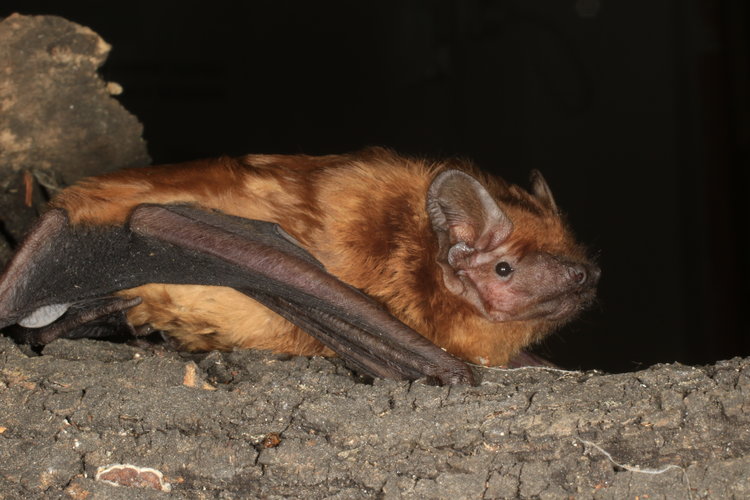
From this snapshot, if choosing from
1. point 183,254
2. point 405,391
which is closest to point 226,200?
point 183,254

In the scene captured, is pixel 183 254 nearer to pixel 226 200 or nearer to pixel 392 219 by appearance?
pixel 226 200

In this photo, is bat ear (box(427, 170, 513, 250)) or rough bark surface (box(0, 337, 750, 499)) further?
bat ear (box(427, 170, 513, 250))

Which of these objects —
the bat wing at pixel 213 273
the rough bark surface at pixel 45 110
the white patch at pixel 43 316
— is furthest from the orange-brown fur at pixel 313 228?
the rough bark surface at pixel 45 110

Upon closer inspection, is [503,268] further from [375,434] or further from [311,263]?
[375,434]

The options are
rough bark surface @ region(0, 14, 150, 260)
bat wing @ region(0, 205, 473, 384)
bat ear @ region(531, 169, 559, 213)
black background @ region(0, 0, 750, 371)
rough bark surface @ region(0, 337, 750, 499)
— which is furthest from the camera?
black background @ region(0, 0, 750, 371)

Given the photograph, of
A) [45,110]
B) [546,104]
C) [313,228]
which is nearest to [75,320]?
[313,228]

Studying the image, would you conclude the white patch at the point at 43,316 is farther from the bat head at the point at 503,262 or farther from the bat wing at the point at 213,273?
the bat head at the point at 503,262

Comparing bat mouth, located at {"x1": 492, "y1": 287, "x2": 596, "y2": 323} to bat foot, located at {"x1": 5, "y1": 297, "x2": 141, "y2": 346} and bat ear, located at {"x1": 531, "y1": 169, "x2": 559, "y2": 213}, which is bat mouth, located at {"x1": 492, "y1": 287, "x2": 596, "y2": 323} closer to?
bat ear, located at {"x1": 531, "y1": 169, "x2": 559, "y2": 213}

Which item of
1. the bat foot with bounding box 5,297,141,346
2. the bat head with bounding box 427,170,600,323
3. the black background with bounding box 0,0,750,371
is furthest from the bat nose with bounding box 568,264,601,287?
the black background with bounding box 0,0,750,371
